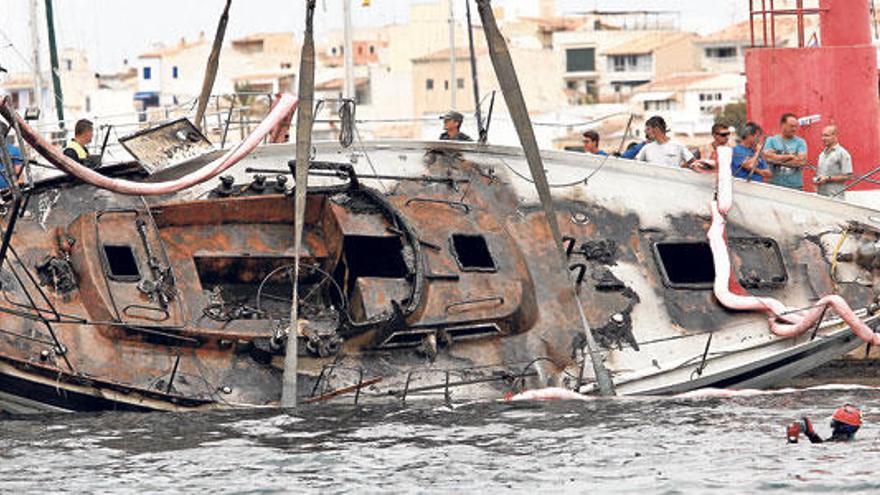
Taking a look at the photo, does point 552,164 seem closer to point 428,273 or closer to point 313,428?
point 428,273

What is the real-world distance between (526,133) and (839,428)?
14.9 feet

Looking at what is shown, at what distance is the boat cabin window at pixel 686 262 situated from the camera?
1017 inches

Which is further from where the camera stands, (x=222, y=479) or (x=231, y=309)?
(x=231, y=309)

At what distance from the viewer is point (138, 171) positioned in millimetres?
25781

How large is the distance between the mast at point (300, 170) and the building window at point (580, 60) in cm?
12227

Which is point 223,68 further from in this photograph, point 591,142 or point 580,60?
point 591,142

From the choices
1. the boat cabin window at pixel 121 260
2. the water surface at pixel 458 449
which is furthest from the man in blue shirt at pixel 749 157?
the boat cabin window at pixel 121 260

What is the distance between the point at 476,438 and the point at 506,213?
175 inches

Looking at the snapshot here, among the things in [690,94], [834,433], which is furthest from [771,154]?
[690,94]

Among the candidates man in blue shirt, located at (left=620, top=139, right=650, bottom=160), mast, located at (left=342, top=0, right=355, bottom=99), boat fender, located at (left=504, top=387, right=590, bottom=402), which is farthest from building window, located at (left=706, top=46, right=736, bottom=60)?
boat fender, located at (left=504, top=387, right=590, bottom=402)

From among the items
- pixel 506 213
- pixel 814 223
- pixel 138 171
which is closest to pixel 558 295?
pixel 506 213

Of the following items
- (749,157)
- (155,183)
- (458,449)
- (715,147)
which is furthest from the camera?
(749,157)

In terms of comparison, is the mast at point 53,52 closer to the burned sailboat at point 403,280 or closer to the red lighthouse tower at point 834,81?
the red lighthouse tower at point 834,81

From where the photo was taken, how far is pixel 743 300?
25.1m
